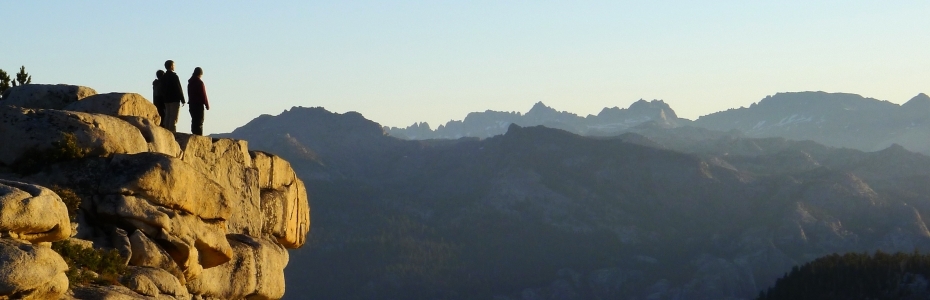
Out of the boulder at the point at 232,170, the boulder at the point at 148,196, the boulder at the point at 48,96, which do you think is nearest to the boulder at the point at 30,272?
the boulder at the point at 148,196

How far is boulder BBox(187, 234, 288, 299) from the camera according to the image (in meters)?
25.7

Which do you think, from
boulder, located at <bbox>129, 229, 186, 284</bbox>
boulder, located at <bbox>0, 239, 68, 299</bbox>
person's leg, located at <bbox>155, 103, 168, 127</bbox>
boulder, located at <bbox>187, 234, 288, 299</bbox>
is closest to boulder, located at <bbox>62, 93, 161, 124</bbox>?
person's leg, located at <bbox>155, 103, 168, 127</bbox>

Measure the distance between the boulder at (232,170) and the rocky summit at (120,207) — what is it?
0.03m

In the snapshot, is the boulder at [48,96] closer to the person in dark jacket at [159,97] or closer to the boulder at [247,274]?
the person in dark jacket at [159,97]

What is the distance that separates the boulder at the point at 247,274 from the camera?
25734 millimetres

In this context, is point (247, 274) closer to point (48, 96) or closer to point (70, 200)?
point (70, 200)

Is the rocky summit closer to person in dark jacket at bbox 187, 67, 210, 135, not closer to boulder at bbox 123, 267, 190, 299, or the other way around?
boulder at bbox 123, 267, 190, 299

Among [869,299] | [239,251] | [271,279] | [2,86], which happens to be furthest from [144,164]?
[869,299]

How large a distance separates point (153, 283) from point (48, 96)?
25.9 ft

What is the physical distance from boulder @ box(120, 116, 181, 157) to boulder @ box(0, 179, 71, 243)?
573 cm

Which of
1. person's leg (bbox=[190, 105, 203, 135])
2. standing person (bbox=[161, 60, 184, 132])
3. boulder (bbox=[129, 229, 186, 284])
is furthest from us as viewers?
person's leg (bbox=[190, 105, 203, 135])

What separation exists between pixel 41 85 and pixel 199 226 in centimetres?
617

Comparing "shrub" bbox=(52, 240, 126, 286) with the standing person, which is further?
the standing person

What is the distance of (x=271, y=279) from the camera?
28828mm
